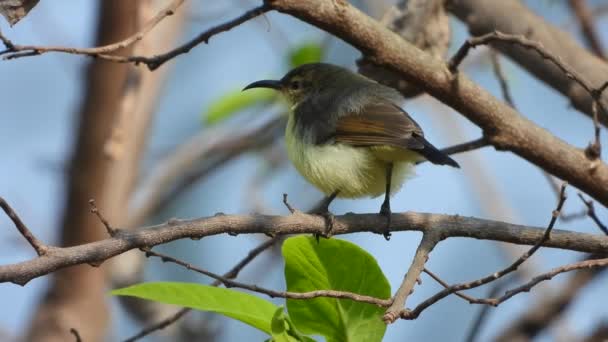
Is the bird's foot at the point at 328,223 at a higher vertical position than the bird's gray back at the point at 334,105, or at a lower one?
lower

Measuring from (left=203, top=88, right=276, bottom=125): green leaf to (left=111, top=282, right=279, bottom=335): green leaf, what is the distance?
2.94 meters

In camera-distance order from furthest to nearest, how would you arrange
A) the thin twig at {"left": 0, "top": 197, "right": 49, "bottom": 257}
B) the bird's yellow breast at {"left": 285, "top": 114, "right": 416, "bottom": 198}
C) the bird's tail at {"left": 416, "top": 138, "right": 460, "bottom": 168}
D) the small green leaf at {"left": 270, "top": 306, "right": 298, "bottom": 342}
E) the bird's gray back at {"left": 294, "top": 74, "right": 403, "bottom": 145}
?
the bird's gray back at {"left": 294, "top": 74, "right": 403, "bottom": 145}, the bird's yellow breast at {"left": 285, "top": 114, "right": 416, "bottom": 198}, the bird's tail at {"left": 416, "top": 138, "right": 460, "bottom": 168}, the small green leaf at {"left": 270, "top": 306, "right": 298, "bottom": 342}, the thin twig at {"left": 0, "top": 197, "right": 49, "bottom": 257}

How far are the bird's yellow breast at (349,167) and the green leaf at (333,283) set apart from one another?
120 centimetres

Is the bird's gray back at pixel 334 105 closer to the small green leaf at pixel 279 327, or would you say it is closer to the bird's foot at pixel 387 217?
the bird's foot at pixel 387 217

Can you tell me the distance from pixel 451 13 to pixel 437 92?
1.03 metres

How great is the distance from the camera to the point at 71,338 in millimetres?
5781

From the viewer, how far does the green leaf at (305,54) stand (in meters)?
5.05

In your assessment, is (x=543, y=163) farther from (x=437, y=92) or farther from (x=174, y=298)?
(x=174, y=298)

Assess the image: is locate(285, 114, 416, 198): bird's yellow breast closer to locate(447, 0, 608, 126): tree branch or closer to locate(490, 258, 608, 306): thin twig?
locate(447, 0, 608, 126): tree branch

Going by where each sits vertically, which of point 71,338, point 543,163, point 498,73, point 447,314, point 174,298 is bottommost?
point 71,338

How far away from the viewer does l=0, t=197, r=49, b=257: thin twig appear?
2082mm

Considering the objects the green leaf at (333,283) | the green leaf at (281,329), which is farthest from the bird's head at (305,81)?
the green leaf at (281,329)

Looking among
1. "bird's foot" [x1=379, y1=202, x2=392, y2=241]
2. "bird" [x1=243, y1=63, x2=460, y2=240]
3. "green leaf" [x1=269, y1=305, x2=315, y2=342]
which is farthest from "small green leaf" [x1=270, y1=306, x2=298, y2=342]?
"bird" [x1=243, y1=63, x2=460, y2=240]

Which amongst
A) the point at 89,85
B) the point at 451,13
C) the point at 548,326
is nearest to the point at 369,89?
the point at 451,13
